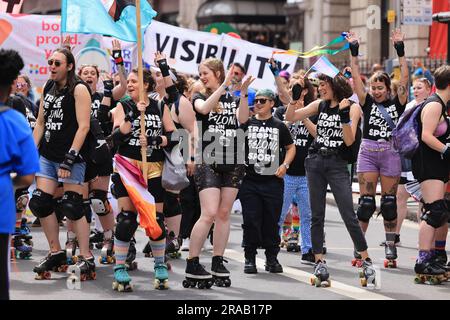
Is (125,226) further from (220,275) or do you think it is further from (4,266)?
(4,266)

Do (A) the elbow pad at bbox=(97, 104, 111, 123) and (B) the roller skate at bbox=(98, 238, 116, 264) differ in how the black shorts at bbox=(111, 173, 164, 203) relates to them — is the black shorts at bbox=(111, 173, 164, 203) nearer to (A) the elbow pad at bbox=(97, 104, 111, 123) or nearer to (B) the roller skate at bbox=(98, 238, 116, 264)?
(B) the roller skate at bbox=(98, 238, 116, 264)

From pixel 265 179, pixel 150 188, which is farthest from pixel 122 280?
pixel 265 179

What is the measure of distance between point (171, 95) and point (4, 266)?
3539mm

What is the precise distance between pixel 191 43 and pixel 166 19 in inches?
1055

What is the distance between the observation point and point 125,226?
9266 mm

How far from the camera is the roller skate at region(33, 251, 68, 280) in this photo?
988 cm

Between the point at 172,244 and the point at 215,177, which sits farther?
the point at 172,244

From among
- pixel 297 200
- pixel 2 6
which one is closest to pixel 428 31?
pixel 2 6

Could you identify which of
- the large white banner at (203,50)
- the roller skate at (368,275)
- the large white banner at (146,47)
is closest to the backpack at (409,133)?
the roller skate at (368,275)

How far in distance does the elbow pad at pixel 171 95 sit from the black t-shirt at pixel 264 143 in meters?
1.23

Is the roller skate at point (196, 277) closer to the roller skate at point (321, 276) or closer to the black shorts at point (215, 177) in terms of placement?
the black shorts at point (215, 177)

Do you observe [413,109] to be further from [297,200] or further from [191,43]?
[191,43]

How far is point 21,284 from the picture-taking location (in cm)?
960
